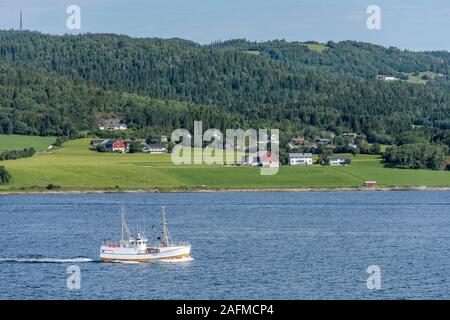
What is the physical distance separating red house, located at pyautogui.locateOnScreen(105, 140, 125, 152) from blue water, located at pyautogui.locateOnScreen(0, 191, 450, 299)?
37.8m

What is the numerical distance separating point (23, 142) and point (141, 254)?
333 feet

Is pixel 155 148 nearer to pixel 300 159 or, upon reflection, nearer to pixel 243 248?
pixel 300 159

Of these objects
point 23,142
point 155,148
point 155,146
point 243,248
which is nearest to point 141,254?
point 243,248

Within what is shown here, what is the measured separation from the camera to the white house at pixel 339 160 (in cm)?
15525

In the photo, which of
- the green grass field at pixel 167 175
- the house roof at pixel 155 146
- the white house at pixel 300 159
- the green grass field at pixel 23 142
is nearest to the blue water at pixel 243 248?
the green grass field at pixel 167 175

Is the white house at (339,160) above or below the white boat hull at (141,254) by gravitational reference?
above

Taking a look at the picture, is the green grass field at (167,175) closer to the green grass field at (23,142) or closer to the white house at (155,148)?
the green grass field at (23,142)

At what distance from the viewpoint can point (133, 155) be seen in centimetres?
15962

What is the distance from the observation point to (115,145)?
16262 cm

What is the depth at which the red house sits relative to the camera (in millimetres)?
161525

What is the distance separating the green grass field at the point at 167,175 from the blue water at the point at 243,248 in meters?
10.3

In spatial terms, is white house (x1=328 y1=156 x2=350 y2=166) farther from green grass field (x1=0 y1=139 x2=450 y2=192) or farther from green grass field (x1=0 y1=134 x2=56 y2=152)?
green grass field (x1=0 y1=134 x2=56 y2=152)

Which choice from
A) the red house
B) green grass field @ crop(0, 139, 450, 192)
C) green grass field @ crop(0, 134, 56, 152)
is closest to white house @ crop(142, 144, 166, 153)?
the red house

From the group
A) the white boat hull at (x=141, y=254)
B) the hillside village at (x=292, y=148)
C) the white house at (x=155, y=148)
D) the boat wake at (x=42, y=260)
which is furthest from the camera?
the white house at (x=155, y=148)
